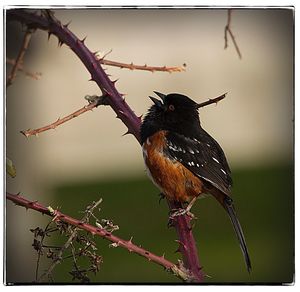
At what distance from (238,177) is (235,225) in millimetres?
191

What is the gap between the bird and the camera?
1.94 m

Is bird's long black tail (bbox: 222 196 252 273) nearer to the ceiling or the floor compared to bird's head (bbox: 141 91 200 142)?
nearer to the floor

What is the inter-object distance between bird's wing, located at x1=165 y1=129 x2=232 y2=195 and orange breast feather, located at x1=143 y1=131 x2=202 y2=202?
0.02 metres

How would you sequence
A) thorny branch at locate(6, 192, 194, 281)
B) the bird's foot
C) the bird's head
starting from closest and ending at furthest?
thorny branch at locate(6, 192, 194, 281) < the bird's foot < the bird's head

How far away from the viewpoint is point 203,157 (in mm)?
1985

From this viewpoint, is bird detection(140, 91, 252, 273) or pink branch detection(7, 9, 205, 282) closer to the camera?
pink branch detection(7, 9, 205, 282)

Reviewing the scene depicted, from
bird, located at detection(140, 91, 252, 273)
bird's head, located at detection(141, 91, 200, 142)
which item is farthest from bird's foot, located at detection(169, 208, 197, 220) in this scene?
bird's head, located at detection(141, 91, 200, 142)

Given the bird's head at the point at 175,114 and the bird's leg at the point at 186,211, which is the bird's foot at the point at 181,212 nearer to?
the bird's leg at the point at 186,211

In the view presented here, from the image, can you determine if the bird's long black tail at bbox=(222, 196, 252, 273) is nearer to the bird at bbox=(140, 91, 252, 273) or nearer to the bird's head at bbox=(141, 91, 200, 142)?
the bird at bbox=(140, 91, 252, 273)

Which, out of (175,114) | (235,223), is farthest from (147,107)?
(235,223)

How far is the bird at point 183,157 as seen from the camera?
1.94 m

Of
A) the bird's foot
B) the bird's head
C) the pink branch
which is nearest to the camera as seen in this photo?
the pink branch

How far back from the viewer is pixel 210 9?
204cm

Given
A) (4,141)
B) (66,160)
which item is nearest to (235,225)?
(66,160)
